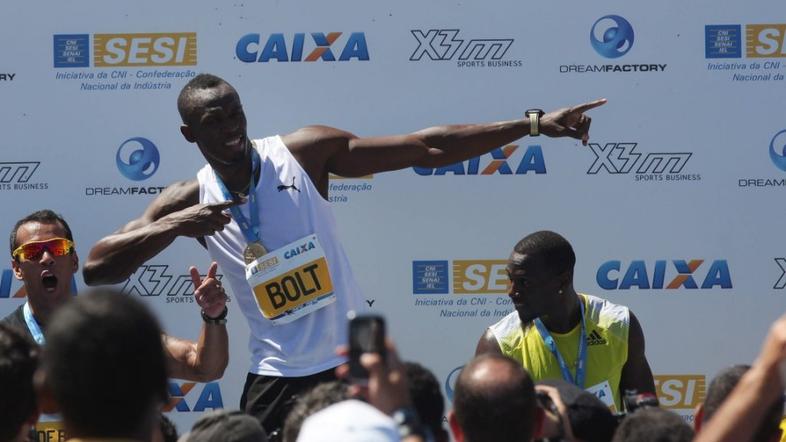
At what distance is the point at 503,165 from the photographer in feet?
19.4

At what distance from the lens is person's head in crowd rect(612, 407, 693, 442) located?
2592 mm

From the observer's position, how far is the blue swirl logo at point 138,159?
591 cm

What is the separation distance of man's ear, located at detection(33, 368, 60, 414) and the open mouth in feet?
7.97

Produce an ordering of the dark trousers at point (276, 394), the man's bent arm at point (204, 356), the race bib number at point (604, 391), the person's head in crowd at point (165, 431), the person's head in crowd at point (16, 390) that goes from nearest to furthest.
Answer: the person's head in crowd at point (16, 390) < the person's head in crowd at point (165, 431) < the man's bent arm at point (204, 356) < the dark trousers at point (276, 394) < the race bib number at point (604, 391)

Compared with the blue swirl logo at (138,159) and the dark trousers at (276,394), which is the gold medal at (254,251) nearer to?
the dark trousers at (276,394)

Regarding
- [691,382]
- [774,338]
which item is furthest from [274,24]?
[774,338]

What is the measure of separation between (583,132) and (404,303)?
68.5 inches

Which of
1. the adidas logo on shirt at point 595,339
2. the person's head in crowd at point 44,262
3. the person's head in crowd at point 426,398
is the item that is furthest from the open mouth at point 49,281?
the person's head in crowd at point 426,398

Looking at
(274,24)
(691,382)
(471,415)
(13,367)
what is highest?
(274,24)

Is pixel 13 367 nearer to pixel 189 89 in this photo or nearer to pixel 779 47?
pixel 189 89

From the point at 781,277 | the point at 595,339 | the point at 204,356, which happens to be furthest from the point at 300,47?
the point at 781,277

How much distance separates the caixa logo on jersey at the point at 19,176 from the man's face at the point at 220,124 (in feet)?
5.56

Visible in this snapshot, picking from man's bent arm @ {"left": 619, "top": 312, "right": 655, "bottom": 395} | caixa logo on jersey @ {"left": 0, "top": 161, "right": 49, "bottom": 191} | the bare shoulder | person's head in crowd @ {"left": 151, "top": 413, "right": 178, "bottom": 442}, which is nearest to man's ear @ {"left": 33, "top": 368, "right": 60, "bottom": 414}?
person's head in crowd @ {"left": 151, "top": 413, "right": 178, "bottom": 442}

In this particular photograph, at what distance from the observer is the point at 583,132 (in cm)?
448
